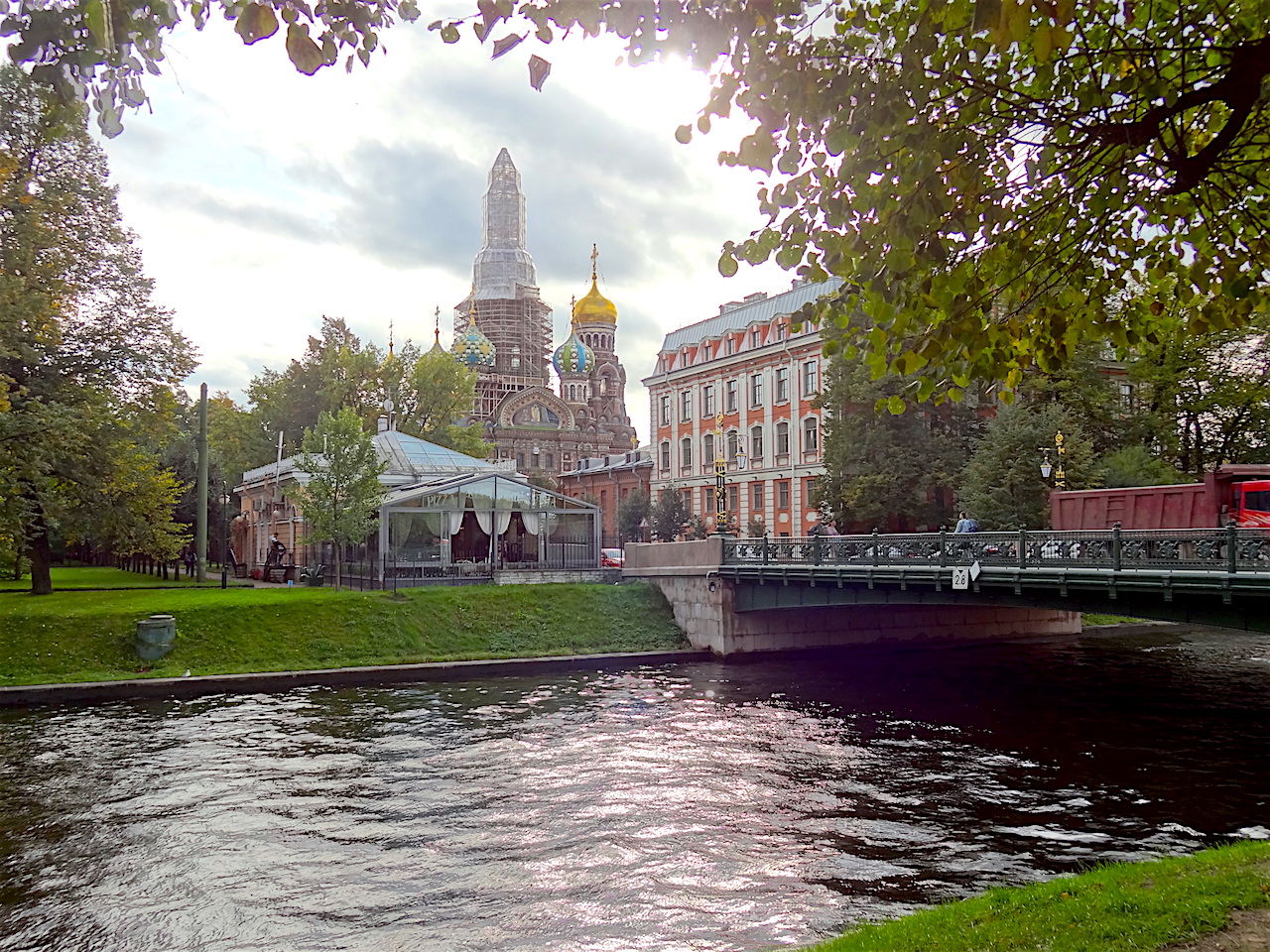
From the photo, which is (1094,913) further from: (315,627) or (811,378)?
(811,378)

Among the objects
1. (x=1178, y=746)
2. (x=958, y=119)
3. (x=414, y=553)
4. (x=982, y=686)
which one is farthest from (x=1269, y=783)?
(x=414, y=553)

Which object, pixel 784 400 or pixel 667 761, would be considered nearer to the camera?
pixel 667 761

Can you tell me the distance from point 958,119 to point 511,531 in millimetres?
33488

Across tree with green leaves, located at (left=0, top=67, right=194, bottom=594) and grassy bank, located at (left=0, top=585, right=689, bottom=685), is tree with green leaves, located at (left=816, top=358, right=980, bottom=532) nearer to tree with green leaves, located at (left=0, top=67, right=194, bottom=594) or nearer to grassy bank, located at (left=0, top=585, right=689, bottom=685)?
grassy bank, located at (left=0, top=585, right=689, bottom=685)

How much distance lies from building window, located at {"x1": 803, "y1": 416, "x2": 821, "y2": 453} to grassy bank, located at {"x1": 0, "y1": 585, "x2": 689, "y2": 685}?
62.7ft

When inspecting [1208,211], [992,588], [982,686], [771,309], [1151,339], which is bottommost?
[982,686]

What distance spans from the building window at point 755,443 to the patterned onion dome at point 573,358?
57.0m

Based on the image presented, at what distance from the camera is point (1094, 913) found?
750 cm

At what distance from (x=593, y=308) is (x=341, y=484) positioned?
3317 inches

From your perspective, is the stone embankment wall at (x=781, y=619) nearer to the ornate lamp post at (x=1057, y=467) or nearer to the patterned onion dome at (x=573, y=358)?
the ornate lamp post at (x=1057, y=467)

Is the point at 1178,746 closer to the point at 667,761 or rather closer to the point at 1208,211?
the point at 667,761

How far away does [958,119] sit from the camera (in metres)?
6.59

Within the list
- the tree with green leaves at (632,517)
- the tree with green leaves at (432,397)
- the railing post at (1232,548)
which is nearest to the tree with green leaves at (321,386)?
the tree with green leaves at (432,397)

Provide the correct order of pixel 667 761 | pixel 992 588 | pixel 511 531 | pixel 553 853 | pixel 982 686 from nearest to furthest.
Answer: pixel 553 853
pixel 667 761
pixel 992 588
pixel 982 686
pixel 511 531
